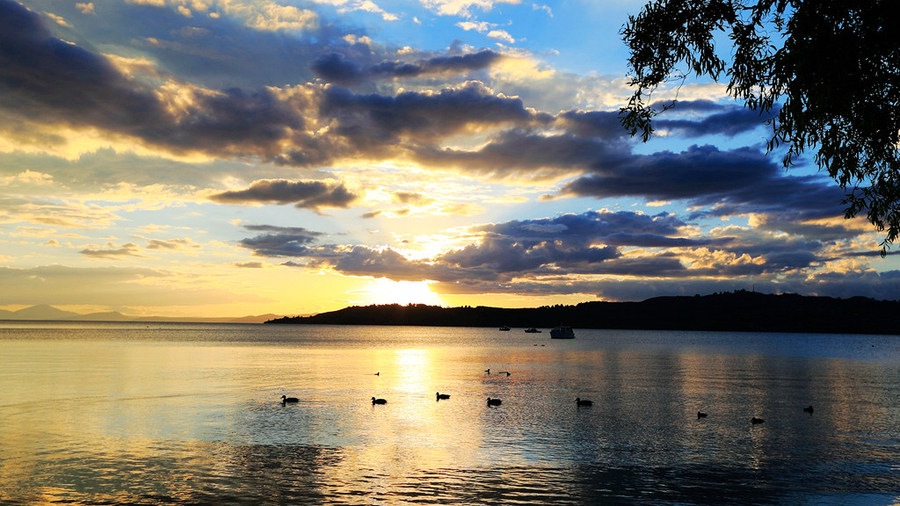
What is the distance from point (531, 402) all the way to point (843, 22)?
45.8 metres

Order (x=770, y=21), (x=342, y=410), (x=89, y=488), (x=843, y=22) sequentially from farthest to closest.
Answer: (x=342, y=410) → (x=89, y=488) → (x=770, y=21) → (x=843, y=22)

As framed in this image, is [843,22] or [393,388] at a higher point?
[843,22]

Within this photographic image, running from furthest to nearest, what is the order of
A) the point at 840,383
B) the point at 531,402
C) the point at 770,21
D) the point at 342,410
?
the point at 840,383, the point at 531,402, the point at 342,410, the point at 770,21

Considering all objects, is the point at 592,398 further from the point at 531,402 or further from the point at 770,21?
the point at 770,21

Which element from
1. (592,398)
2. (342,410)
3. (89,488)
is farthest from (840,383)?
(89,488)

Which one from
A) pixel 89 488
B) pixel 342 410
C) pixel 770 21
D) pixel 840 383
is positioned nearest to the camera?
pixel 770 21

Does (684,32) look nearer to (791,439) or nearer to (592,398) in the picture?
(791,439)

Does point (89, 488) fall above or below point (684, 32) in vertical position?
below

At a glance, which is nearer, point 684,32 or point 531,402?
point 684,32

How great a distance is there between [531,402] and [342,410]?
1769 cm

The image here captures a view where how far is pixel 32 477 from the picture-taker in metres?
28.0

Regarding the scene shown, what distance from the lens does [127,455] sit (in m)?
32.8

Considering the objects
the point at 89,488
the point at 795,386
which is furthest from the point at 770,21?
the point at 795,386

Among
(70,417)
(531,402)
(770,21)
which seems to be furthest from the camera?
(531,402)
